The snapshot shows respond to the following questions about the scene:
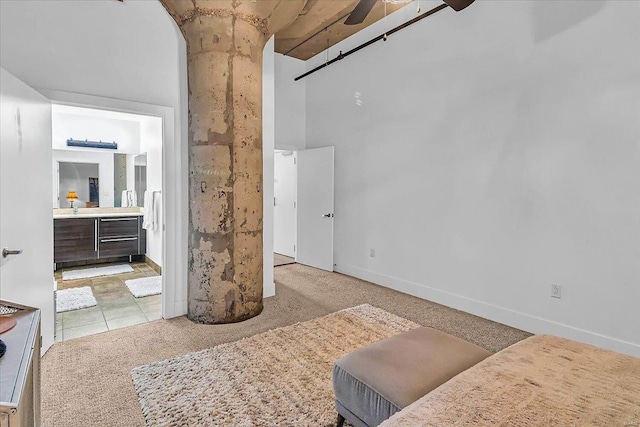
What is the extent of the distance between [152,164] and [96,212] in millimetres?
1336

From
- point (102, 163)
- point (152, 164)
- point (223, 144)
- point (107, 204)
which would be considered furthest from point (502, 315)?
point (102, 163)

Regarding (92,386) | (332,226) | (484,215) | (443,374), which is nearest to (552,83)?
(484,215)

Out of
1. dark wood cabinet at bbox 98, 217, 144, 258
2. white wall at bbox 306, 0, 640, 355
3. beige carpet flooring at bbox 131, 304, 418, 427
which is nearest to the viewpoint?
beige carpet flooring at bbox 131, 304, 418, 427

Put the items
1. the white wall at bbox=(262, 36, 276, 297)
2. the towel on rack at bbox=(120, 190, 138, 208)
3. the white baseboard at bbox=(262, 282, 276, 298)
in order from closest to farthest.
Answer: the white wall at bbox=(262, 36, 276, 297) < the white baseboard at bbox=(262, 282, 276, 298) < the towel on rack at bbox=(120, 190, 138, 208)

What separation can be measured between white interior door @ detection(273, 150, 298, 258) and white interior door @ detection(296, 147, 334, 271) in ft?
1.73

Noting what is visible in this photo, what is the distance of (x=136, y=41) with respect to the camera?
3127 millimetres

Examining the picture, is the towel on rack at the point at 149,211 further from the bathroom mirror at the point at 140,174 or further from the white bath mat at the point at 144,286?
the white bath mat at the point at 144,286

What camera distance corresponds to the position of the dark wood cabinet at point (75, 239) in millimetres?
5090

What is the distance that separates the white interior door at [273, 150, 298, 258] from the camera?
634 centimetres

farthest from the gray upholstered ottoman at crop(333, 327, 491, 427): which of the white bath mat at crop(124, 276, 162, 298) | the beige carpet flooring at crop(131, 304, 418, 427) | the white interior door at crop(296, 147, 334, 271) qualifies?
the white interior door at crop(296, 147, 334, 271)

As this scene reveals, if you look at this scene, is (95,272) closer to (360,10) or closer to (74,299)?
(74,299)

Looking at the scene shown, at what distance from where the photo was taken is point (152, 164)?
5.19 meters

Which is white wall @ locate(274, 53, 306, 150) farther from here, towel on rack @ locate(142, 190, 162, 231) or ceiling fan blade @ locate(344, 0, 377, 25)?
ceiling fan blade @ locate(344, 0, 377, 25)

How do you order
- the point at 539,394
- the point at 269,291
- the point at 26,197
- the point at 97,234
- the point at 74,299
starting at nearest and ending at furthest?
1. the point at 539,394
2. the point at 26,197
3. the point at 74,299
4. the point at 269,291
5. the point at 97,234
